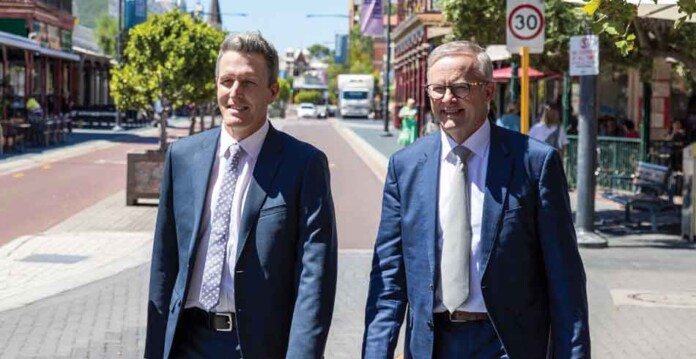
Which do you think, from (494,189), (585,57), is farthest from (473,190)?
(585,57)

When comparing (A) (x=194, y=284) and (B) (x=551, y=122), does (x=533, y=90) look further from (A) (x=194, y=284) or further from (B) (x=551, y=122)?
(A) (x=194, y=284)

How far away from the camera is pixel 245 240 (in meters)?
4.12

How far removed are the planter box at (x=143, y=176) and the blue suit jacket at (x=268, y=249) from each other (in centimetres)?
1582

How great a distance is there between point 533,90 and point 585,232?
22.1 metres

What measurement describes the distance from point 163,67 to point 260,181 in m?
21.3

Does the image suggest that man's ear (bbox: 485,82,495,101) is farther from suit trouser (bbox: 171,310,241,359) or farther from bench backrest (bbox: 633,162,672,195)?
bench backrest (bbox: 633,162,672,195)

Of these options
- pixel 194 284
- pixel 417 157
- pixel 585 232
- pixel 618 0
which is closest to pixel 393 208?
pixel 417 157

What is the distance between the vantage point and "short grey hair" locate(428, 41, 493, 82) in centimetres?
424

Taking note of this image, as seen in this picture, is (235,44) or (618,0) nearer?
(235,44)

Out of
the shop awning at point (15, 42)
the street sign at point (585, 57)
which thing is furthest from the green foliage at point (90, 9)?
the street sign at point (585, 57)

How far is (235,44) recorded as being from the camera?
165 inches

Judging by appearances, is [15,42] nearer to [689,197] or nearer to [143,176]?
[143,176]

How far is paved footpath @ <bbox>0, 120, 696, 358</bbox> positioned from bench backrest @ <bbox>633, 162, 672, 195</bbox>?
1030 millimetres

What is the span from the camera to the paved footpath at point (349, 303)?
8.99 m
